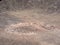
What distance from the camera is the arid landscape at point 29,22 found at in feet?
20.2

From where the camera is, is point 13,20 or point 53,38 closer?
point 53,38

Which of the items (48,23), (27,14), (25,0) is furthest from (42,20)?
(25,0)

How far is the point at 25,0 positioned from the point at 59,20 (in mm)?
3638

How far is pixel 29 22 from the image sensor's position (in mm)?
9281

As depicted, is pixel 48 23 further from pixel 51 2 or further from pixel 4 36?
pixel 4 36

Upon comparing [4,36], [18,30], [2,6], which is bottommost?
[2,6]

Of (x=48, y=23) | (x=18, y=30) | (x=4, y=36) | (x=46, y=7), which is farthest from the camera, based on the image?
(x=46, y=7)

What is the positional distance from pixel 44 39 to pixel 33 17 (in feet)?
13.5

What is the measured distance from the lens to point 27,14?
36.2ft

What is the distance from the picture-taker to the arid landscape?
20.2ft

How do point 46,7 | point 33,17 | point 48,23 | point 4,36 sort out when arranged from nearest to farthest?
1. point 4,36
2. point 48,23
3. point 33,17
4. point 46,7

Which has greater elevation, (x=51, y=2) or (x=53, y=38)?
(x=53, y=38)

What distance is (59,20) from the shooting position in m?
9.90

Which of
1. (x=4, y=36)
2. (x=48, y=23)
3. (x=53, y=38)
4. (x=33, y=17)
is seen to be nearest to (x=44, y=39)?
(x=53, y=38)
